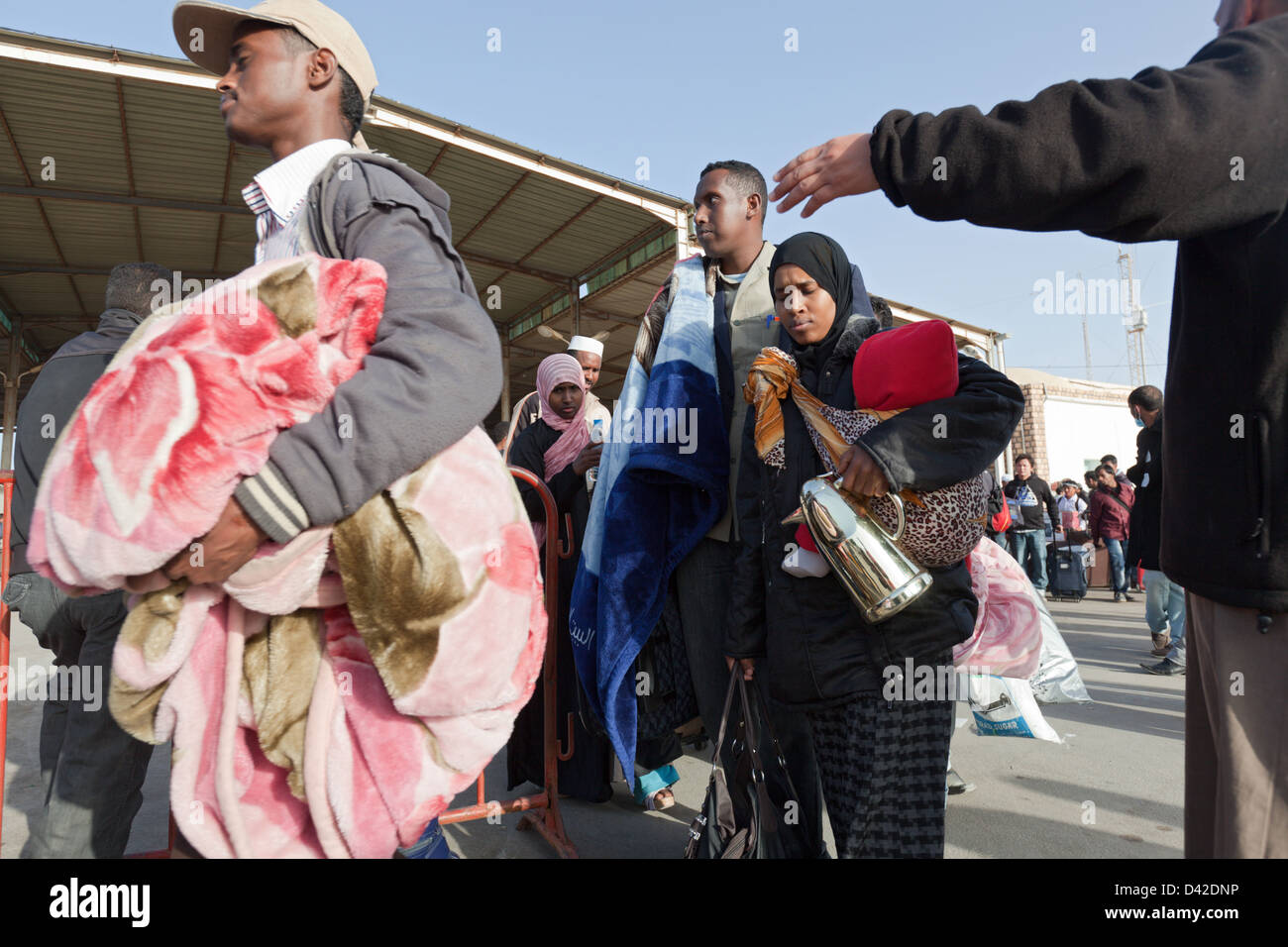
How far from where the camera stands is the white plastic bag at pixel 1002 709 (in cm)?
350

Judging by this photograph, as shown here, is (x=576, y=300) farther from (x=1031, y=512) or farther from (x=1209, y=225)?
(x=1209, y=225)

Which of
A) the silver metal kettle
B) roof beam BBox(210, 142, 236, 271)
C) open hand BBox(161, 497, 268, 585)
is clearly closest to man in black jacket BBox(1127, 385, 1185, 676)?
the silver metal kettle

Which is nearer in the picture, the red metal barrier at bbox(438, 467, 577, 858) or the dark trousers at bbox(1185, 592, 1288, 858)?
the dark trousers at bbox(1185, 592, 1288, 858)

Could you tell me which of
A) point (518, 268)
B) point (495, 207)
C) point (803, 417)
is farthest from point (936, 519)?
point (518, 268)

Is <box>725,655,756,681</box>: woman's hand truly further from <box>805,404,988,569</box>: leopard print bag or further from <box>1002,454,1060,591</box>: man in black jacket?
<box>1002,454,1060,591</box>: man in black jacket

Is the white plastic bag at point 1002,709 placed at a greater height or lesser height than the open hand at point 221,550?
lesser

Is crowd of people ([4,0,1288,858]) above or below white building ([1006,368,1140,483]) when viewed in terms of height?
below

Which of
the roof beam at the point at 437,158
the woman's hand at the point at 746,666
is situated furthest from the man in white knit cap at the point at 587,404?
the roof beam at the point at 437,158

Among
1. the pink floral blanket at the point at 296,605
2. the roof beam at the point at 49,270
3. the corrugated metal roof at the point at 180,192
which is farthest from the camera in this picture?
the roof beam at the point at 49,270

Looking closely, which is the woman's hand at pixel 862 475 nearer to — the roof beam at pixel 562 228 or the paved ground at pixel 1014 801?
the paved ground at pixel 1014 801

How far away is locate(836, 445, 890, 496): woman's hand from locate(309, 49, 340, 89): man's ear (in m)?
1.34

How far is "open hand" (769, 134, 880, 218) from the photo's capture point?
120 centimetres

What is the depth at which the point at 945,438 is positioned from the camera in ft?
5.72

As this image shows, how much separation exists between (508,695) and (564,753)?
2353 mm
